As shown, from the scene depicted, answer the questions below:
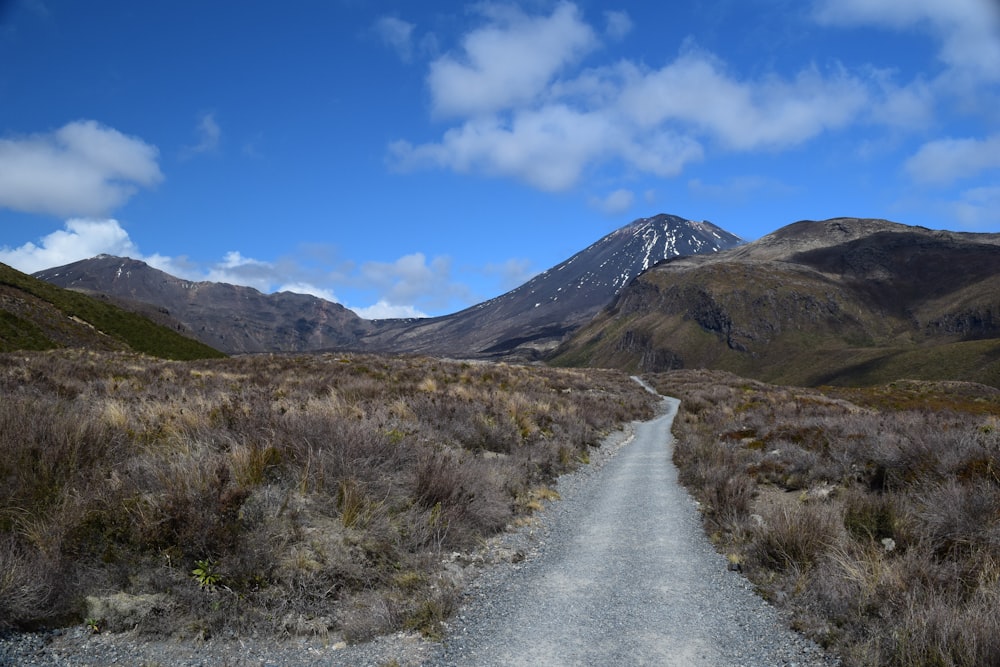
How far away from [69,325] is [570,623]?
5338 cm

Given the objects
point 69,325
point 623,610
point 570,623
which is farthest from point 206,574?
point 69,325

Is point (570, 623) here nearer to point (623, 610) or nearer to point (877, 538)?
point (623, 610)

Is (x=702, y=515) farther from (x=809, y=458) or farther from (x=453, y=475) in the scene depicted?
(x=453, y=475)

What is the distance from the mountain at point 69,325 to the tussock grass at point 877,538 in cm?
4213

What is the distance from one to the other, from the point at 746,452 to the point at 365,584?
1320 centimetres

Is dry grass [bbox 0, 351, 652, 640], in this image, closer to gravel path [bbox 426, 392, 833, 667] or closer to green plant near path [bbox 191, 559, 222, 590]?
green plant near path [bbox 191, 559, 222, 590]

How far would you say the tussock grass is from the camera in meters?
4.73

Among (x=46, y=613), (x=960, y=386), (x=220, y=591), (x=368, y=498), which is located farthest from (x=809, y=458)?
(x=960, y=386)

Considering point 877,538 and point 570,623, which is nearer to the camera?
point 570,623

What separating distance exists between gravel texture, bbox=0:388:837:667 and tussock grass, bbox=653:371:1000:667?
442 mm

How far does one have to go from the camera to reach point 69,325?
44.8 metres

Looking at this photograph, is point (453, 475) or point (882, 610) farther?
point (453, 475)

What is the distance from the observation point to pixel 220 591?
5328 millimetres

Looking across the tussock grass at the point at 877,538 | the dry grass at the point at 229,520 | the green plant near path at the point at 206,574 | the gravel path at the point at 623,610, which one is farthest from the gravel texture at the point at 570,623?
the green plant near path at the point at 206,574
